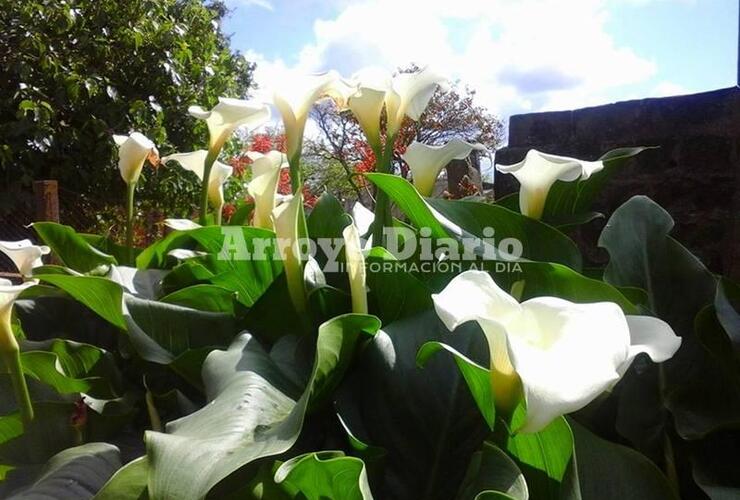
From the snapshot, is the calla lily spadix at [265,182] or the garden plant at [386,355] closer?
the garden plant at [386,355]

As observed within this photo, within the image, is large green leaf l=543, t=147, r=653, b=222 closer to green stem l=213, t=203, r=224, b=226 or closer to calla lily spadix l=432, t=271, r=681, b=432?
calla lily spadix l=432, t=271, r=681, b=432

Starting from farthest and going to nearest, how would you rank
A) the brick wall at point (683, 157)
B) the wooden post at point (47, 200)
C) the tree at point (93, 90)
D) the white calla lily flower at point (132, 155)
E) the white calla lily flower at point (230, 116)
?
the tree at point (93, 90), the wooden post at point (47, 200), the brick wall at point (683, 157), the white calla lily flower at point (132, 155), the white calla lily flower at point (230, 116)

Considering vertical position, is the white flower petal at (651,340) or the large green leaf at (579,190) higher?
the large green leaf at (579,190)

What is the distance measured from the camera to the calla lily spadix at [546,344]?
27cm

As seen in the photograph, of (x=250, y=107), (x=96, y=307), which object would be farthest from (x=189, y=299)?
(x=250, y=107)

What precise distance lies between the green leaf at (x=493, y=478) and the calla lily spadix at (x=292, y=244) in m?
0.19

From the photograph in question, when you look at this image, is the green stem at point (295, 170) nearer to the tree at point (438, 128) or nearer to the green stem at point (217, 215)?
the green stem at point (217, 215)

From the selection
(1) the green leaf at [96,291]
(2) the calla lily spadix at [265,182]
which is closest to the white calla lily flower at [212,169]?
(2) the calla lily spadix at [265,182]

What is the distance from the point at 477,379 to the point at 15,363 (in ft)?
1.04

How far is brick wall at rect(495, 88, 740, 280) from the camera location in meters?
1.33

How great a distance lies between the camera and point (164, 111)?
3334mm

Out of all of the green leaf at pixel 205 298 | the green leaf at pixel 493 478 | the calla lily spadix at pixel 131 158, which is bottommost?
the green leaf at pixel 493 478

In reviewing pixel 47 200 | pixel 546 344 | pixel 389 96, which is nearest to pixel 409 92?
pixel 389 96

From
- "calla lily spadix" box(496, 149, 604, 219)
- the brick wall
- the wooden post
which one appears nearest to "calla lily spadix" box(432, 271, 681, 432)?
"calla lily spadix" box(496, 149, 604, 219)
